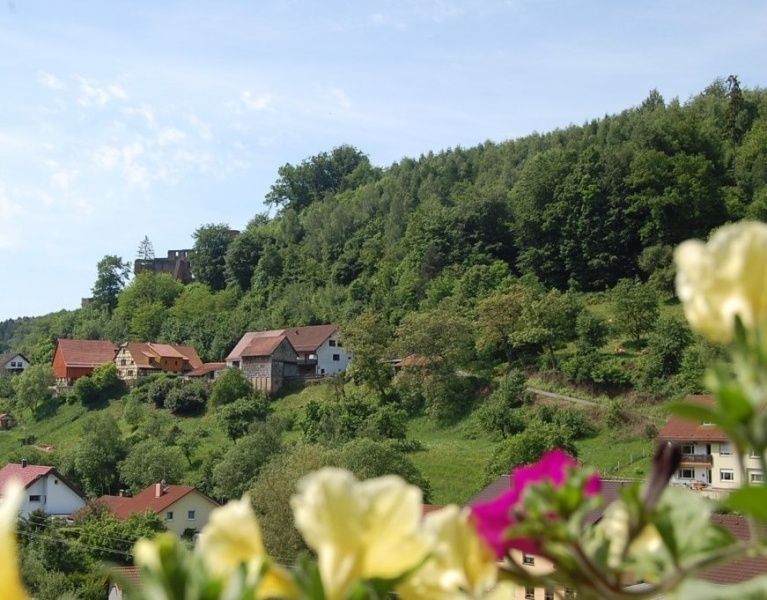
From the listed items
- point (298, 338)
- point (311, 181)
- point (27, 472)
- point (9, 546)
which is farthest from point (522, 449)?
point (311, 181)

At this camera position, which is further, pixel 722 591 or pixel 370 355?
pixel 370 355

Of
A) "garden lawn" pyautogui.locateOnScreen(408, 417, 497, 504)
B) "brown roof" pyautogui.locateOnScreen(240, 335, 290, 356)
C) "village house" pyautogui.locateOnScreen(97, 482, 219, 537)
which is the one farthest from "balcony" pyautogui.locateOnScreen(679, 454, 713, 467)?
"brown roof" pyautogui.locateOnScreen(240, 335, 290, 356)

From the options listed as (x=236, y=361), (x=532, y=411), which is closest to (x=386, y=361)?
(x=532, y=411)

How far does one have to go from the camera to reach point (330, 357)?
36.9 meters

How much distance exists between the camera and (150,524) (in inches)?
805

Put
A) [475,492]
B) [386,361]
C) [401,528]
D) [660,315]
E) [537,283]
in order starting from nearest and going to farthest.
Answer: [401,528], [475,492], [660,315], [386,361], [537,283]

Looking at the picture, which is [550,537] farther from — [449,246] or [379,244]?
[379,244]

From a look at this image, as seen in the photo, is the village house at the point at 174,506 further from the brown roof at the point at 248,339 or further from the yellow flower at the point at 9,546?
the yellow flower at the point at 9,546

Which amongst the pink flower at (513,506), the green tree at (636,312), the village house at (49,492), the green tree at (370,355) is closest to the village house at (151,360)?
the green tree at (370,355)

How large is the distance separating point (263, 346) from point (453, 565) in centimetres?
3633

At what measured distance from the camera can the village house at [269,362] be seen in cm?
3509

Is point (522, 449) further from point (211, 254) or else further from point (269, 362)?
point (211, 254)

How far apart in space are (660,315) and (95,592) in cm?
1886

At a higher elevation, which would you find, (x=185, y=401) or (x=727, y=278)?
(x=727, y=278)
